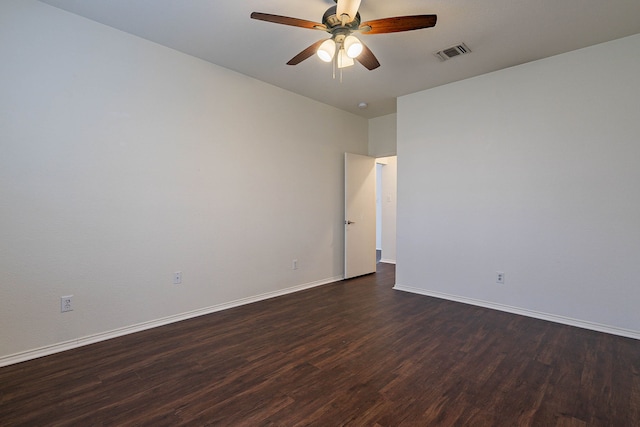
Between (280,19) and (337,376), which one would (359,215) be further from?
(280,19)

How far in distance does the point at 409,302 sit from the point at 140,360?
295cm

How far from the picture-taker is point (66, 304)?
2.55 m

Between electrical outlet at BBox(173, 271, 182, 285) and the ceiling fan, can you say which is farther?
electrical outlet at BBox(173, 271, 182, 285)

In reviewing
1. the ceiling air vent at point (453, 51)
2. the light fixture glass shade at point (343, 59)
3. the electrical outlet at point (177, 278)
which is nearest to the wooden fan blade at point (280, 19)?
the light fixture glass shade at point (343, 59)

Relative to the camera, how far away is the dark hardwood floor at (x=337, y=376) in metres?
1.77

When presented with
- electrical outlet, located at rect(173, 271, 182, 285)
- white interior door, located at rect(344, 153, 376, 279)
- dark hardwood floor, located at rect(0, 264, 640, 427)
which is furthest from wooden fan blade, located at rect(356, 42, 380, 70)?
electrical outlet, located at rect(173, 271, 182, 285)

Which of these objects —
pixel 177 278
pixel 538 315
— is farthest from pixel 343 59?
pixel 538 315

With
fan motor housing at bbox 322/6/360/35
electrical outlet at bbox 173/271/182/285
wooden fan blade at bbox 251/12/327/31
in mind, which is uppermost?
fan motor housing at bbox 322/6/360/35

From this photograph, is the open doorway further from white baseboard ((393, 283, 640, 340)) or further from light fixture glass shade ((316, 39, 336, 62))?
light fixture glass shade ((316, 39, 336, 62))

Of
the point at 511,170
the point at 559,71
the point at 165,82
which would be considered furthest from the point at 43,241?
the point at 559,71

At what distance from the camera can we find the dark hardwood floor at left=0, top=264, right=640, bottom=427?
1.77 m

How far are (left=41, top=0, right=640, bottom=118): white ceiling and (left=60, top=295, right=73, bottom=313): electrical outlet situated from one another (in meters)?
2.40

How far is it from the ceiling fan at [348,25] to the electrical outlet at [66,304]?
8.87 feet

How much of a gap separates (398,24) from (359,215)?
11.2ft
